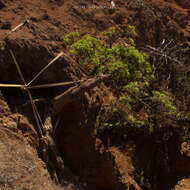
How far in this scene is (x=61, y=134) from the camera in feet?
15.7

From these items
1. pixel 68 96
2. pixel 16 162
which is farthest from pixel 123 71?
pixel 16 162

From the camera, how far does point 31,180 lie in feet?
10.3

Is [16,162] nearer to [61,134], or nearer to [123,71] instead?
[61,134]

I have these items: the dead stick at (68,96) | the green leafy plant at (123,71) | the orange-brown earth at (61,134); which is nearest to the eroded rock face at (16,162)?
the orange-brown earth at (61,134)

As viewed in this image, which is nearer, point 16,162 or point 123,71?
point 16,162

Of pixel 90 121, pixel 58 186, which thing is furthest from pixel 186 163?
pixel 58 186

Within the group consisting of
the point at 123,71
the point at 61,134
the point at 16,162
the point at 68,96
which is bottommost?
the point at 61,134

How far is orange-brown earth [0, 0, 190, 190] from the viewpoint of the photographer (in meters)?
3.46

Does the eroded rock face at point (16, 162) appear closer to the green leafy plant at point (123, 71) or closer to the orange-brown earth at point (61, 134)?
the orange-brown earth at point (61, 134)

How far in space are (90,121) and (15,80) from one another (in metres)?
1.74

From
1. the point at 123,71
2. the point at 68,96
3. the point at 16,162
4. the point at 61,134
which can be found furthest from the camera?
the point at 123,71

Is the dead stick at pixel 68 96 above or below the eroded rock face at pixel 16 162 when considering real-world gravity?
above

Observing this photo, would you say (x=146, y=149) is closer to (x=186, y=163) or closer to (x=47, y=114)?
(x=186, y=163)

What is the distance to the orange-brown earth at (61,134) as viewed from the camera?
11.4ft
